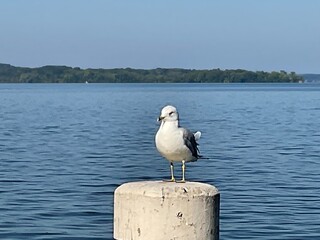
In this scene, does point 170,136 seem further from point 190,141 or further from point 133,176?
point 133,176

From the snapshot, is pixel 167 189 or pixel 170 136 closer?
pixel 167 189

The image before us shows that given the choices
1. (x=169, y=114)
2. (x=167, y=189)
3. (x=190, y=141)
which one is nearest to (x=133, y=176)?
(x=190, y=141)

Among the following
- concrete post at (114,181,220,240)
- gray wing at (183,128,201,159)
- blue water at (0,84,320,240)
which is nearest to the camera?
concrete post at (114,181,220,240)

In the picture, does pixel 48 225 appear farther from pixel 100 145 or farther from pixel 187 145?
pixel 100 145

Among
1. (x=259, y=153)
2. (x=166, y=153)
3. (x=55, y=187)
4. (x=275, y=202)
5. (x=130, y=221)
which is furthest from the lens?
(x=259, y=153)

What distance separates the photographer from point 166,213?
5.76 m

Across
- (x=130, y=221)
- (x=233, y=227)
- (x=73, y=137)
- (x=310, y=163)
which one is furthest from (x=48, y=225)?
(x=73, y=137)

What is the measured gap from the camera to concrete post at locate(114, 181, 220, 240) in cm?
577

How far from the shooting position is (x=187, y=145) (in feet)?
23.7

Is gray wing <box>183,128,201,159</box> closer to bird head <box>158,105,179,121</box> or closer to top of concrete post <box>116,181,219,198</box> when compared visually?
bird head <box>158,105,179,121</box>

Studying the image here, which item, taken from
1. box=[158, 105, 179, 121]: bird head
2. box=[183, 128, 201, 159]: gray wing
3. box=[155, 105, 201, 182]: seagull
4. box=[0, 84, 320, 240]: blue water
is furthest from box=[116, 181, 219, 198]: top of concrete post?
box=[0, 84, 320, 240]: blue water

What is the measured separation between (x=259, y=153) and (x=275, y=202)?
42.3ft

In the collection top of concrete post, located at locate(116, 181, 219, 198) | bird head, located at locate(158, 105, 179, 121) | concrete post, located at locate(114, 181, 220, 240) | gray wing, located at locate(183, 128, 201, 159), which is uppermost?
bird head, located at locate(158, 105, 179, 121)

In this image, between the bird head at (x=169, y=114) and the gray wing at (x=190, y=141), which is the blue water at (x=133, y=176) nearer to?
the gray wing at (x=190, y=141)
